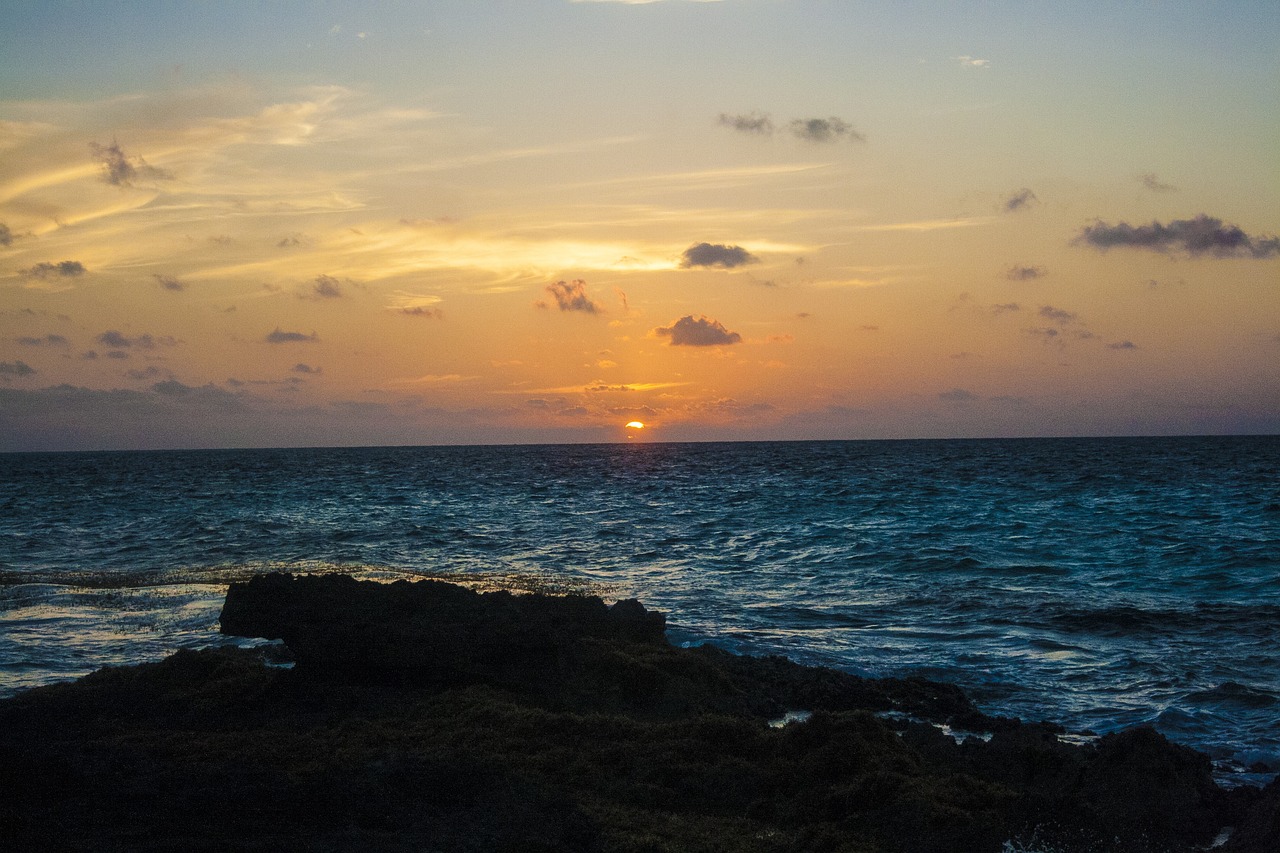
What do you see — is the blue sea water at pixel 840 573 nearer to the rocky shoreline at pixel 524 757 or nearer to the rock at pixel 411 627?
the rocky shoreline at pixel 524 757

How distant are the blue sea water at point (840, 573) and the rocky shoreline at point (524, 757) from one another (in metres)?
2.18

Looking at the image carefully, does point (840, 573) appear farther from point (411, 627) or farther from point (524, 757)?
point (524, 757)

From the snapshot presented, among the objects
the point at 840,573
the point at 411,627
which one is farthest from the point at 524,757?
the point at 840,573

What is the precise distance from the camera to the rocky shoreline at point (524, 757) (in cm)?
645

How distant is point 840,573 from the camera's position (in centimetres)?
2205

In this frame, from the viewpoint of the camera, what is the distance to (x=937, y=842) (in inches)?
254

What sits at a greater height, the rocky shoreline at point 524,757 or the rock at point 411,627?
the rock at point 411,627

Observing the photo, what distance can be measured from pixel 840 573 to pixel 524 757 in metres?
15.3

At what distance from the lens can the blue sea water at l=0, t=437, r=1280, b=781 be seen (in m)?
12.5

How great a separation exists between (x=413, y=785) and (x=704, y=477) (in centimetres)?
6497

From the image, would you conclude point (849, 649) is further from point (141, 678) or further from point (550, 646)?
point (141, 678)

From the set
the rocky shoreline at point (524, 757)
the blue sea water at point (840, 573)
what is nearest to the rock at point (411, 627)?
the rocky shoreline at point (524, 757)

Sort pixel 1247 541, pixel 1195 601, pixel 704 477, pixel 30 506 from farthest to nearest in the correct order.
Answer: pixel 704 477
pixel 30 506
pixel 1247 541
pixel 1195 601

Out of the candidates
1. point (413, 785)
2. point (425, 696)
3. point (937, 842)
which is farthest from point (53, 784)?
point (937, 842)
